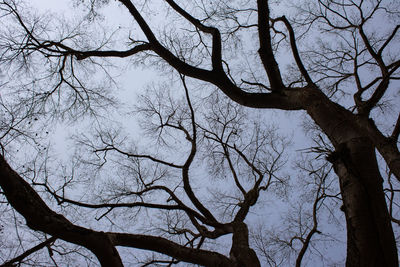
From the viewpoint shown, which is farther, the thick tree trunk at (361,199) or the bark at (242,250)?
the bark at (242,250)

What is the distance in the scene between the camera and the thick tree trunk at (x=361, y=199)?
1.90 meters

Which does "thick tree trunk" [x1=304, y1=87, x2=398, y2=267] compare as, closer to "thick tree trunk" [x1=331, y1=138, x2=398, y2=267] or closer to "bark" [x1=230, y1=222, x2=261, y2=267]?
"thick tree trunk" [x1=331, y1=138, x2=398, y2=267]

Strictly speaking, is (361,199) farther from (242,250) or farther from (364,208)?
(242,250)

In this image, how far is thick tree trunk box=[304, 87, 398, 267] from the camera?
6.23ft

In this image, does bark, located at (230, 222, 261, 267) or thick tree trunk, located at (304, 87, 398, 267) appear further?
bark, located at (230, 222, 261, 267)

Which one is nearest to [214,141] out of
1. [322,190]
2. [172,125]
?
[172,125]

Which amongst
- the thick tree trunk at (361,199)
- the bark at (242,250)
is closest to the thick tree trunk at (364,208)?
the thick tree trunk at (361,199)

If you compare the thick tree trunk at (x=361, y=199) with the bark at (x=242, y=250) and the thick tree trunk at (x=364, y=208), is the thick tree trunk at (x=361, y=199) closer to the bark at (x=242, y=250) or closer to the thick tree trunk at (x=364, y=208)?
the thick tree trunk at (x=364, y=208)

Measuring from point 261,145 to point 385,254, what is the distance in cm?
651

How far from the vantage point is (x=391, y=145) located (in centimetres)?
407

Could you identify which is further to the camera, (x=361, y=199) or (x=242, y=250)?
(x=242, y=250)

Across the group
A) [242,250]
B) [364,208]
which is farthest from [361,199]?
[242,250]

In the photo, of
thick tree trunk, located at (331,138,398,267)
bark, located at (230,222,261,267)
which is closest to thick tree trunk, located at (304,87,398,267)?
thick tree trunk, located at (331,138,398,267)

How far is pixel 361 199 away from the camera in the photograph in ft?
6.92
